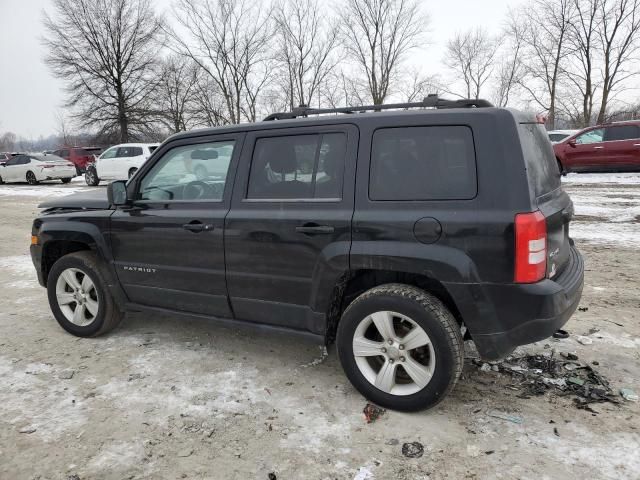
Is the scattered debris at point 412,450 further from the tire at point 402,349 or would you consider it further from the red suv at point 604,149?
the red suv at point 604,149

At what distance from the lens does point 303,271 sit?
119 inches

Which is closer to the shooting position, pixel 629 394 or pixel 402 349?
pixel 402 349

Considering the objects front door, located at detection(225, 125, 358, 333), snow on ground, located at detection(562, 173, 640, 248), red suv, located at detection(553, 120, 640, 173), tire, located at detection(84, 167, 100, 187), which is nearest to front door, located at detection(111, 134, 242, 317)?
front door, located at detection(225, 125, 358, 333)

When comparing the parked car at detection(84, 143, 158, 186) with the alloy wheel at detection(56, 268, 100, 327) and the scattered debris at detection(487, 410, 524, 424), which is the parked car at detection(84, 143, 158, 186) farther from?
the scattered debris at detection(487, 410, 524, 424)

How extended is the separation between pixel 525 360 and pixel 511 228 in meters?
1.48

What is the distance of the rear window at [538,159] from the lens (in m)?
2.56

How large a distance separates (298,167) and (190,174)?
1.01 metres

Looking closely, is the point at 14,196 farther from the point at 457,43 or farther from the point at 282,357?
the point at 457,43

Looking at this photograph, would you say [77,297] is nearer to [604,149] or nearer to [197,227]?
[197,227]

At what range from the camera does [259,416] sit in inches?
112

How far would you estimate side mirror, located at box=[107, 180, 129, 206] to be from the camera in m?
3.67

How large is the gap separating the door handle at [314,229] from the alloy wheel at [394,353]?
0.59 m

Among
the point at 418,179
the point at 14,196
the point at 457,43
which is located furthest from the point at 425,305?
the point at 457,43

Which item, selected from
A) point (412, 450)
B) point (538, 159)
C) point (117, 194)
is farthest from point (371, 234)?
point (117, 194)
